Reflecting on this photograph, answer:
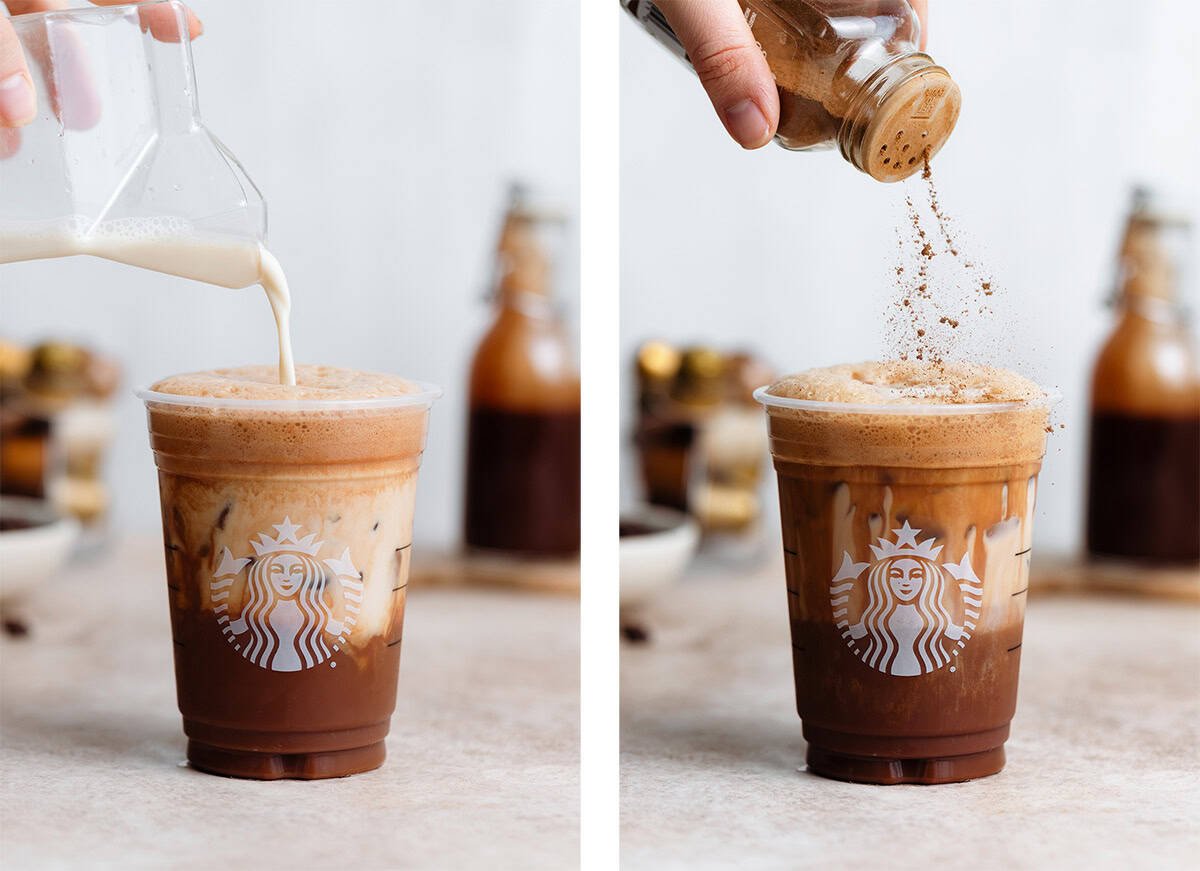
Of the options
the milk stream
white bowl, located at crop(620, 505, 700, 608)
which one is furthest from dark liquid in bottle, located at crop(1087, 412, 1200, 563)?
the milk stream

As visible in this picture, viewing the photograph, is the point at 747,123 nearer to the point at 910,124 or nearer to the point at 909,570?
the point at 910,124

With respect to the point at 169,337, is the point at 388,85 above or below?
above

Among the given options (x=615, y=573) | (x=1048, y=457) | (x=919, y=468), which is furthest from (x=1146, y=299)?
(x=615, y=573)

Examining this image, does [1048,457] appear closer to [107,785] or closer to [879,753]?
[879,753]

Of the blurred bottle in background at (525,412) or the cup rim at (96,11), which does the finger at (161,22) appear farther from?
the blurred bottle in background at (525,412)

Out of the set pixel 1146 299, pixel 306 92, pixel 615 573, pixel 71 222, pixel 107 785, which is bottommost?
pixel 107 785

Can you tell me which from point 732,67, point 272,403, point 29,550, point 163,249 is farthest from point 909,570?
point 29,550

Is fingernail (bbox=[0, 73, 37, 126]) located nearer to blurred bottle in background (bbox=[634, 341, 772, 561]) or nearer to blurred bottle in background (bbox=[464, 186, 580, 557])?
blurred bottle in background (bbox=[464, 186, 580, 557])
